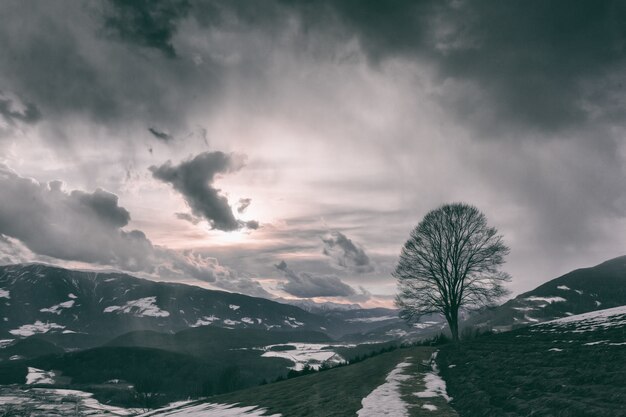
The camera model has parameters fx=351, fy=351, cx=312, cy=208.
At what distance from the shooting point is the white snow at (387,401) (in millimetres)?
17812

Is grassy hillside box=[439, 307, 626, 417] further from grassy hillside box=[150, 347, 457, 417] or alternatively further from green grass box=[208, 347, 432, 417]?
green grass box=[208, 347, 432, 417]

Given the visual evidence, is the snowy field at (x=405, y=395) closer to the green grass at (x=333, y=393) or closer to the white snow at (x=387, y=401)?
the white snow at (x=387, y=401)

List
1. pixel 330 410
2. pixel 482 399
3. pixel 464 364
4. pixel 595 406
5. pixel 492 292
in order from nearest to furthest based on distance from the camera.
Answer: pixel 595 406 → pixel 482 399 → pixel 330 410 → pixel 464 364 → pixel 492 292

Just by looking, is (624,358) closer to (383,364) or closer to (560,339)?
(560,339)

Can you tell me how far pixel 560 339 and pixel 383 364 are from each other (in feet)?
48.6

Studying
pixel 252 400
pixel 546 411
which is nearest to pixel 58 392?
pixel 252 400

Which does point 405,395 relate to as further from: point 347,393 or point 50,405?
Answer: point 50,405

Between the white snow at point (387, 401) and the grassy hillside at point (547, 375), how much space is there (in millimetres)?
2957

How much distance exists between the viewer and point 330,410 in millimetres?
20703

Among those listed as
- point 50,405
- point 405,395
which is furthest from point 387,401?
point 50,405

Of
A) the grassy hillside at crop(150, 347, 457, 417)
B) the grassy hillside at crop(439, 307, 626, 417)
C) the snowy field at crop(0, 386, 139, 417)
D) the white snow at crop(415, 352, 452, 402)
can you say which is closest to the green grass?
the grassy hillside at crop(150, 347, 457, 417)

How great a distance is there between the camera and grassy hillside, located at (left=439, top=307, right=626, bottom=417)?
14453 millimetres

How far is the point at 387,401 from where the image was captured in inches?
784

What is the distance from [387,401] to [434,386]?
4.67 metres
